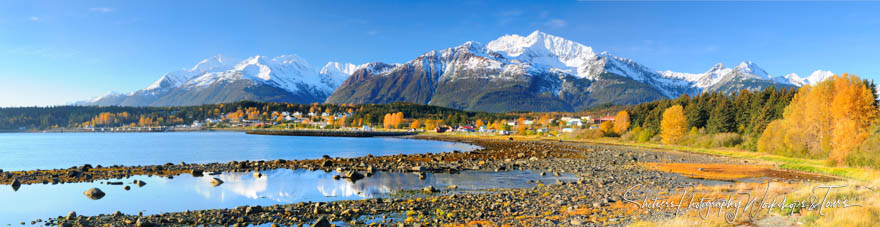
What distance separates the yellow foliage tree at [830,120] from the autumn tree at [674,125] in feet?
91.2

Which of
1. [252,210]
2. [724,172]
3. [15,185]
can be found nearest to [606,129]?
[724,172]

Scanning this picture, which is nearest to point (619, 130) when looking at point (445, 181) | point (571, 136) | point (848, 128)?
point (571, 136)

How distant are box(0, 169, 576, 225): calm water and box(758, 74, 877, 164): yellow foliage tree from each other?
27695mm

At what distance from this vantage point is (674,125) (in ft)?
272

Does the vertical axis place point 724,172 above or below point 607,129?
below

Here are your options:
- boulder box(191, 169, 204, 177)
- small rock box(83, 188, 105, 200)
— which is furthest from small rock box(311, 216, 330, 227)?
boulder box(191, 169, 204, 177)

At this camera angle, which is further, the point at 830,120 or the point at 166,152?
the point at 166,152

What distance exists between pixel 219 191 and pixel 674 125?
7755cm

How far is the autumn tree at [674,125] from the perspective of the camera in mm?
82250

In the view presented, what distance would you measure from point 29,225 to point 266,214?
9278 mm

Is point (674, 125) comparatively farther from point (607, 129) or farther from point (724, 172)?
point (724, 172)

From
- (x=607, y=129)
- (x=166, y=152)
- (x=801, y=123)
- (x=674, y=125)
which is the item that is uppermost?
(x=801, y=123)

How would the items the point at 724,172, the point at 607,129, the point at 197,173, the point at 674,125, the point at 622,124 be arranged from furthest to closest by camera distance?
the point at 607,129
the point at 622,124
the point at 674,125
the point at 724,172
the point at 197,173

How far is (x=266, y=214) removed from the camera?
1962 centimetres
